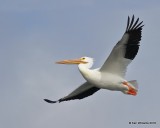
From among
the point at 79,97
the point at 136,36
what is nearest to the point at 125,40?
the point at 136,36

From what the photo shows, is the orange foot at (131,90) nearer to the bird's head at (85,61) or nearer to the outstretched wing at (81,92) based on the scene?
the bird's head at (85,61)

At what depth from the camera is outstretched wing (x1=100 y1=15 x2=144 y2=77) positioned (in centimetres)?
2495

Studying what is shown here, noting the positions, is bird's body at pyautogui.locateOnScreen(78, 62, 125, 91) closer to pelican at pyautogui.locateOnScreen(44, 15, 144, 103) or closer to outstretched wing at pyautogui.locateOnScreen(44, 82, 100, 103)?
pelican at pyautogui.locateOnScreen(44, 15, 144, 103)

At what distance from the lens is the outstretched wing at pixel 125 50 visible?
25.0 metres

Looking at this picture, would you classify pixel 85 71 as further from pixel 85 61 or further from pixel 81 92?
pixel 81 92

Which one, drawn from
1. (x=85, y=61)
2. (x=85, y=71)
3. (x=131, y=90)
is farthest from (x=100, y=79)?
(x=131, y=90)

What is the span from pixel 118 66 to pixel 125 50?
61 centimetres

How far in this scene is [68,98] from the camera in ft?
90.0

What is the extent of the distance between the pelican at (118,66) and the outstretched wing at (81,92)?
1.36 m

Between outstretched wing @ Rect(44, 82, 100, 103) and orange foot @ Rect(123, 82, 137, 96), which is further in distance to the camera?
outstretched wing @ Rect(44, 82, 100, 103)

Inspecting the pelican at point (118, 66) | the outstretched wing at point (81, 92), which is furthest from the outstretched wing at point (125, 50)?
the outstretched wing at point (81, 92)

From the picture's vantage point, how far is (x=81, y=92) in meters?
27.2

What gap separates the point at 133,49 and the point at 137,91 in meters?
1.18

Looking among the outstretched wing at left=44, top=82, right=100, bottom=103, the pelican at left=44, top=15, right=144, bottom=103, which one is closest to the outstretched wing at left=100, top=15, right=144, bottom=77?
the pelican at left=44, top=15, right=144, bottom=103
